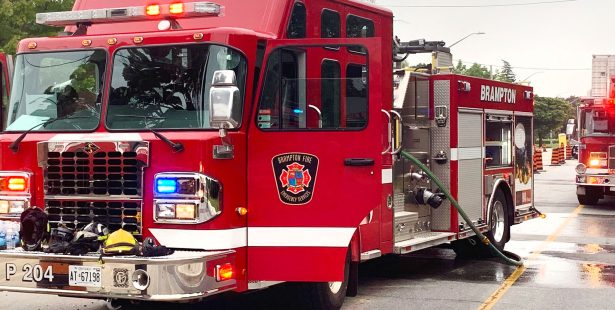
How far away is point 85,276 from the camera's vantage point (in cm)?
632

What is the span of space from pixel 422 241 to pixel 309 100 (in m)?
2.89

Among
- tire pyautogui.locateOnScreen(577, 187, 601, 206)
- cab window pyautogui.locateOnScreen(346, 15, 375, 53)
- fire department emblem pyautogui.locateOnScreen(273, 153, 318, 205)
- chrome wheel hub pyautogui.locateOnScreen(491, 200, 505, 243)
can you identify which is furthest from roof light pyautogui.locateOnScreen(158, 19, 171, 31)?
Answer: tire pyautogui.locateOnScreen(577, 187, 601, 206)

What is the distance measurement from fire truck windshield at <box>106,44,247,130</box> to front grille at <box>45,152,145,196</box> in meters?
0.30

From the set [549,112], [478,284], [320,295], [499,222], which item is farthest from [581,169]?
[549,112]

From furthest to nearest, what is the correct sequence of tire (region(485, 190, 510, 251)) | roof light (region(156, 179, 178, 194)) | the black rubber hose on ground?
tire (region(485, 190, 510, 251)), the black rubber hose on ground, roof light (region(156, 179, 178, 194))

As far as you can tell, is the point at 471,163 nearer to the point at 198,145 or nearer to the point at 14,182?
the point at 198,145

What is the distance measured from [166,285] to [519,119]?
747 centimetres

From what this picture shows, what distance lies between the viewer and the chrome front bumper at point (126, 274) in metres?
6.14

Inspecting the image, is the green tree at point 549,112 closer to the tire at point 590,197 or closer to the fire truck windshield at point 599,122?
the tire at point 590,197

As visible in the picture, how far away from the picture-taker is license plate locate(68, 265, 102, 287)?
628 cm

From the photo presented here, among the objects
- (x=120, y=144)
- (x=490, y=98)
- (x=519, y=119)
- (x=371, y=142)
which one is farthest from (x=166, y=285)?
(x=519, y=119)

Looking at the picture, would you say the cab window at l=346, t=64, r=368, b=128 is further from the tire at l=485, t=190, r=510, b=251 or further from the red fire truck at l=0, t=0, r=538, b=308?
the tire at l=485, t=190, r=510, b=251

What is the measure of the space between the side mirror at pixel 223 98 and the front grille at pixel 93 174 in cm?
82

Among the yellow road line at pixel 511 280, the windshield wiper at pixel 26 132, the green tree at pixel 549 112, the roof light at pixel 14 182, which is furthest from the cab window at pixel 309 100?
the green tree at pixel 549 112
